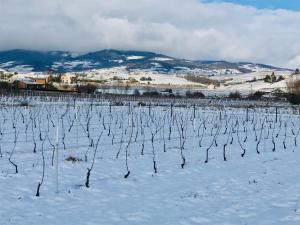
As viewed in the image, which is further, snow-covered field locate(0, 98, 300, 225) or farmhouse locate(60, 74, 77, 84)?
farmhouse locate(60, 74, 77, 84)

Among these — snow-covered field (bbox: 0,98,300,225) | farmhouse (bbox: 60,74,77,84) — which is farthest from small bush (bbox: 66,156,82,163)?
farmhouse (bbox: 60,74,77,84)

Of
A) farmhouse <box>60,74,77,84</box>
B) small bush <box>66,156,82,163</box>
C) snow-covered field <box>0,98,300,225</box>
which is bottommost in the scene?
snow-covered field <box>0,98,300,225</box>

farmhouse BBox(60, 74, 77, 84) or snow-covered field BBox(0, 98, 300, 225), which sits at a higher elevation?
farmhouse BBox(60, 74, 77, 84)

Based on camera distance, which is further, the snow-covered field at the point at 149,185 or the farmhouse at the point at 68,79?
the farmhouse at the point at 68,79

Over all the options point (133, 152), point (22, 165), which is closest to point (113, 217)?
point (22, 165)

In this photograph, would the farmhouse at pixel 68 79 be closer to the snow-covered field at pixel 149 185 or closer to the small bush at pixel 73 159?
the snow-covered field at pixel 149 185

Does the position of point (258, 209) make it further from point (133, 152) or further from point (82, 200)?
point (133, 152)

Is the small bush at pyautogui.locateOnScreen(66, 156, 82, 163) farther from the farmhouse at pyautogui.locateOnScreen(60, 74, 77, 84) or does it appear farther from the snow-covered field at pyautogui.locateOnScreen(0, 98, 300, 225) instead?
the farmhouse at pyautogui.locateOnScreen(60, 74, 77, 84)

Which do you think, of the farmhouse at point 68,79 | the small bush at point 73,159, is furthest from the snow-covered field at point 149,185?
the farmhouse at point 68,79

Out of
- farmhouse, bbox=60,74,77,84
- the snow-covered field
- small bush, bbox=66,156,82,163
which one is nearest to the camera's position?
the snow-covered field

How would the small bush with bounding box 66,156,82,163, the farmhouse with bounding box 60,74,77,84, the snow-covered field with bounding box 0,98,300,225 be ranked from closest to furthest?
the snow-covered field with bounding box 0,98,300,225 → the small bush with bounding box 66,156,82,163 → the farmhouse with bounding box 60,74,77,84

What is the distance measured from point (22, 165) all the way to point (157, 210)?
488 cm

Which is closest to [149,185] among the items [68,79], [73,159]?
[73,159]

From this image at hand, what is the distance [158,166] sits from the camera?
1278 cm
